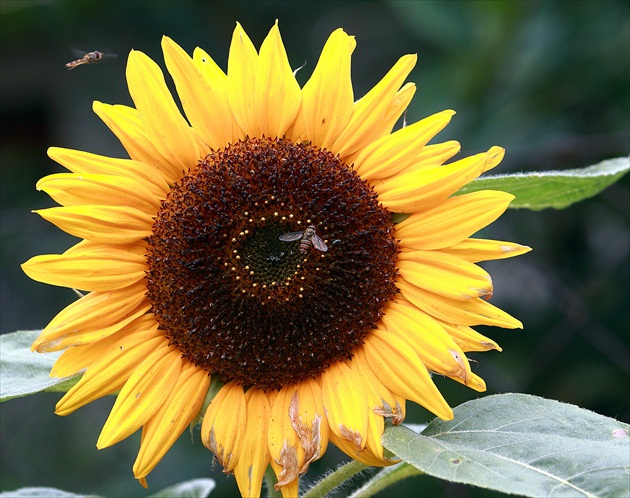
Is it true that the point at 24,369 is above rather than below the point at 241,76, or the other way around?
below

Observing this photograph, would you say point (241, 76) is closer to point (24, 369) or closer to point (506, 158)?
point (24, 369)

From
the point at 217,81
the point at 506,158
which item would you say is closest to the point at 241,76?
the point at 217,81

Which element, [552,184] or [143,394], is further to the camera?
[552,184]

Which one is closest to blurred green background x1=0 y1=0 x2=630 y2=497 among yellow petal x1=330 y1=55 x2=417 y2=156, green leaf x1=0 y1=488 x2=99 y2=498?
green leaf x1=0 y1=488 x2=99 y2=498

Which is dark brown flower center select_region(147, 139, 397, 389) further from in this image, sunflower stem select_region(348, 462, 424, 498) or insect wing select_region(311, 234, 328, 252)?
sunflower stem select_region(348, 462, 424, 498)

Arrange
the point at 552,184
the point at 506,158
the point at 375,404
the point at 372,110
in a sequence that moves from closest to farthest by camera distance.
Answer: the point at 375,404, the point at 372,110, the point at 552,184, the point at 506,158

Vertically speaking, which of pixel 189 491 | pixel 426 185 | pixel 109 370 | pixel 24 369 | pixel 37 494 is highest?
pixel 426 185

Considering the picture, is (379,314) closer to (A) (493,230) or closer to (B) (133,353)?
(B) (133,353)
